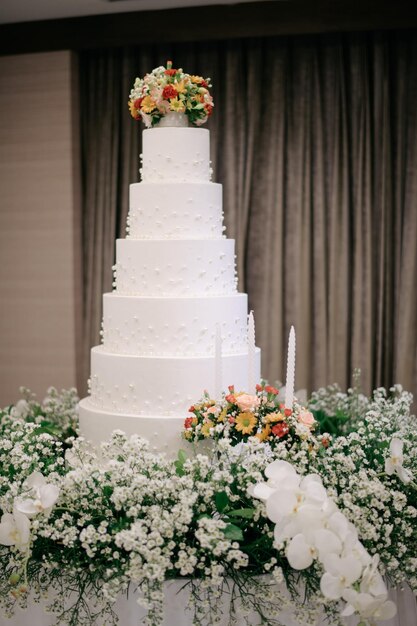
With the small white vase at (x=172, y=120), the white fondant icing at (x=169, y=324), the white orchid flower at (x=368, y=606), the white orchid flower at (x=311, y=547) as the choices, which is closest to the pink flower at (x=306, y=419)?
the white fondant icing at (x=169, y=324)

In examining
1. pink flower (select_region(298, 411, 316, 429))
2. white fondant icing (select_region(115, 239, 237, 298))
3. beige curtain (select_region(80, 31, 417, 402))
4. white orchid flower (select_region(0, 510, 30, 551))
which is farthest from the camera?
beige curtain (select_region(80, 31, 417, 402))

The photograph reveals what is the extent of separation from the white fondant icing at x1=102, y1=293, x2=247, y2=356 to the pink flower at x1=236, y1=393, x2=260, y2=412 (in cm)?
41

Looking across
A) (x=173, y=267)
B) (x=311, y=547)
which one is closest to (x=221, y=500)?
(x=311, y=547)

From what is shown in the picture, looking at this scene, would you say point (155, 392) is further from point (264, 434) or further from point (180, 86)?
point (180, 86)

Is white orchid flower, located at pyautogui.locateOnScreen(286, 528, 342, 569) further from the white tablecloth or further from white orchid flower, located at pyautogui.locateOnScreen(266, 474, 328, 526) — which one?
the white tablecloth

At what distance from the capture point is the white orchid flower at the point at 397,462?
8.86ft

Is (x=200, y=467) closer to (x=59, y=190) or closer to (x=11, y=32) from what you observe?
(x=59, y=190)

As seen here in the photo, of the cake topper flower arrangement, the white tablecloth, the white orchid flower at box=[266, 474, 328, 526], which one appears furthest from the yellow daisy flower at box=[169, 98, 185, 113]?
the white tablecloth

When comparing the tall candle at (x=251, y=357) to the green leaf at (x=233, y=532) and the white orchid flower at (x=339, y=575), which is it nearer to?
the green leaf at (x=233, y=532)

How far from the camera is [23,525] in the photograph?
245cm

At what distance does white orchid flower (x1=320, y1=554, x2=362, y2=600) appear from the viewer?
2.19m

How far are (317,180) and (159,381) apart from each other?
267 centimetres

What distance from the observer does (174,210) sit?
11.4 feet

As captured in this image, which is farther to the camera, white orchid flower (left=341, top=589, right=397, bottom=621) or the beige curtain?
the beige curtain
